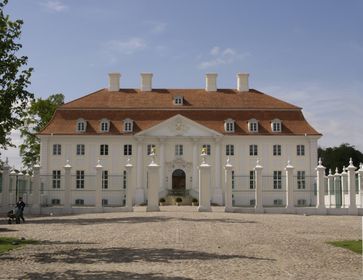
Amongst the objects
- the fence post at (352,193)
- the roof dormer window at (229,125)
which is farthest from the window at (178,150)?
the fence post at (352,193)

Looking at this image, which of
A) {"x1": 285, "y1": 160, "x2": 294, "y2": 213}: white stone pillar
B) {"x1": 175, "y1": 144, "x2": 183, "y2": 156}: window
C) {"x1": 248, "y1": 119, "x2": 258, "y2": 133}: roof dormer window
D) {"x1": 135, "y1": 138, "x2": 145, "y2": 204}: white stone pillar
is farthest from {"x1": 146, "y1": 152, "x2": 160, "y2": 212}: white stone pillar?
{"x1": 248, "y1": 119, "x2": 258, "y2": 133}: roof dormer window

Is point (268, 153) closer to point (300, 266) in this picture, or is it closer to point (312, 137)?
point (312, 137)

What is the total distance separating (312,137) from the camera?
47.6 m

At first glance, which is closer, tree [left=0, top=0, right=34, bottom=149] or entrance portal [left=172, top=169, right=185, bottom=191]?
tree [left=0, top=0, right=34, bottom=149]

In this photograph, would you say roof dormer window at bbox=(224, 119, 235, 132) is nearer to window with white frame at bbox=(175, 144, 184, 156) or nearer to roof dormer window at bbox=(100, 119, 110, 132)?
window with white frame at bbox=(175, 144, 184, 156)

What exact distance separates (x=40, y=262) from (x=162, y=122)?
3683cm

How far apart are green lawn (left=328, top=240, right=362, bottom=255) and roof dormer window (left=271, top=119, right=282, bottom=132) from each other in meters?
33.7

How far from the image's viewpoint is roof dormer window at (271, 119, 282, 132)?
158ft

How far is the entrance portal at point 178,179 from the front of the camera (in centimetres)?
4791

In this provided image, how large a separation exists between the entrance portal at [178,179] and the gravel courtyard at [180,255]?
29.6 meters

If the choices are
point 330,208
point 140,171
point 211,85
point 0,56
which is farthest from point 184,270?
point 211,85

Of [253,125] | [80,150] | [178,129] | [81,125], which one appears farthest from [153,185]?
[253,125]

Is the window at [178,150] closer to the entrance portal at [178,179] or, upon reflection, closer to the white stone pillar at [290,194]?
the entrance portal at [178,179]

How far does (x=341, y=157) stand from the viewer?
252 feet
